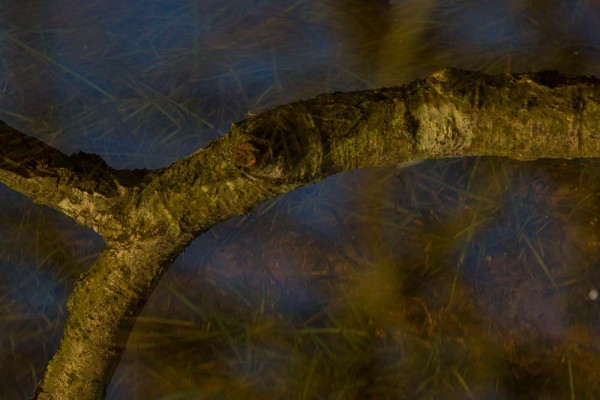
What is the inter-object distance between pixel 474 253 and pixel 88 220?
49.1 inches

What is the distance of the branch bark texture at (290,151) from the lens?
2.57ft

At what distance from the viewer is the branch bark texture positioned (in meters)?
0.78

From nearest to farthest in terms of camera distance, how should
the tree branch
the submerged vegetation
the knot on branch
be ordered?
the knot on branch < the tree branch < the submerged vegetation

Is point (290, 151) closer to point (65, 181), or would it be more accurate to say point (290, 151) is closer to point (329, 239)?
point (65, 181)

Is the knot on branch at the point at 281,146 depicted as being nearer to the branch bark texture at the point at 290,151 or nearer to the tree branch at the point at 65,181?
the branch bark texture at the point at 290,151

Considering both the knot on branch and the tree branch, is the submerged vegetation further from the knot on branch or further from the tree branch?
the knot on branch

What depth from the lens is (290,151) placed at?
2.60ft

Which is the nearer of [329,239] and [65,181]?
[65,181]

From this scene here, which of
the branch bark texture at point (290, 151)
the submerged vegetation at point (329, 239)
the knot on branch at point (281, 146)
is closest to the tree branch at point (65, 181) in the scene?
the branch bark texture at point (290, 151)

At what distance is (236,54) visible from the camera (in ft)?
7.85

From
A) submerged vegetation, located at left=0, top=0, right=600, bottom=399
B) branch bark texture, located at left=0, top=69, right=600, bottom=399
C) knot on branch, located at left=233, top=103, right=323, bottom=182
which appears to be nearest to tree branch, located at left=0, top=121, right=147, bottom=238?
branch bark texture, located at left=0, top=69, right=600, bottom=399

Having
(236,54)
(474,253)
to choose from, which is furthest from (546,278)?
(236,54)

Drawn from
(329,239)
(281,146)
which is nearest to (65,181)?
(281,146)

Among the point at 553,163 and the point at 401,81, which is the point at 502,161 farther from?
the point at 401,81
